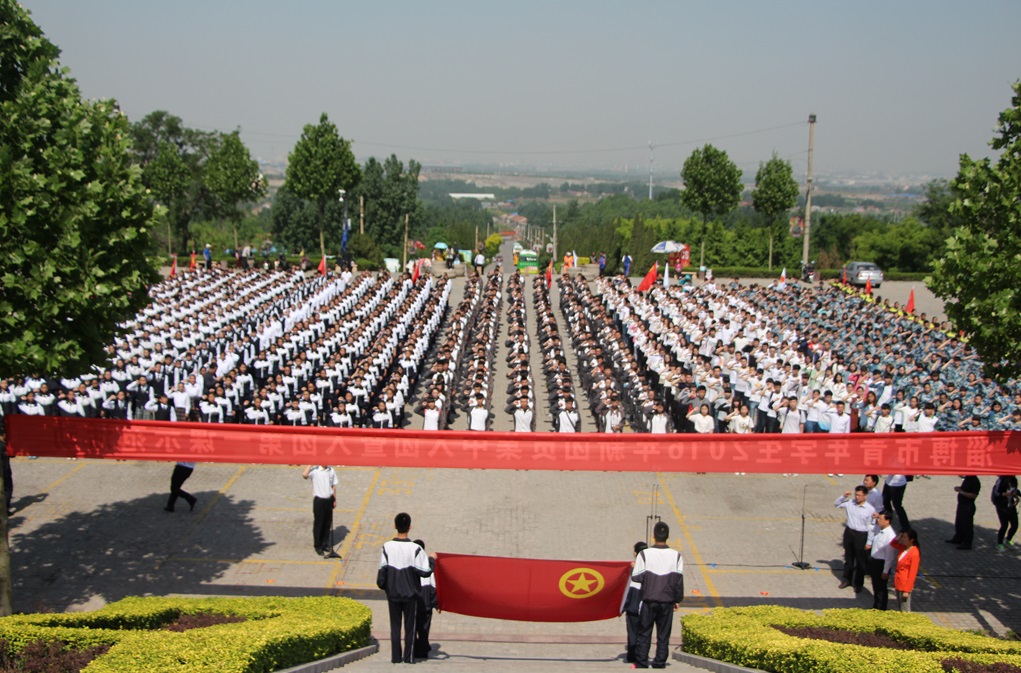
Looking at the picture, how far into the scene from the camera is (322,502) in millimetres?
12430

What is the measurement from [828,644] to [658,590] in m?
1.53

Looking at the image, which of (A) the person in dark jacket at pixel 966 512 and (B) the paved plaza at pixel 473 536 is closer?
(B) the paved plaza at pixel 473 536

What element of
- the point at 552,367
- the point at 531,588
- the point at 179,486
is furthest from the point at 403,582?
the point at 552,367

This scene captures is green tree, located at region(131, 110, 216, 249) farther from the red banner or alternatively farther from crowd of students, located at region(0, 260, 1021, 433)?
the red banner

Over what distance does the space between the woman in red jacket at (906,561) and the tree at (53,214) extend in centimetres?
866

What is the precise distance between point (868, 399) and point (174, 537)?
12.0m

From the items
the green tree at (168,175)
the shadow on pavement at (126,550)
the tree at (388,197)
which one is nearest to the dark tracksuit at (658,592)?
the shadow on pavement at (126,550)

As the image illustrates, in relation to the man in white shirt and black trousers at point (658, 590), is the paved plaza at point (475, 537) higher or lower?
lower

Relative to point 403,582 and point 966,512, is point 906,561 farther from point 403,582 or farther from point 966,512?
point 403,582

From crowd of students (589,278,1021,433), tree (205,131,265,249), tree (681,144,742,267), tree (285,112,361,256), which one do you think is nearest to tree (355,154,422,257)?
Result: tree (205,131,265,249)

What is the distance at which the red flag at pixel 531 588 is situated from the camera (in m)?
9.37

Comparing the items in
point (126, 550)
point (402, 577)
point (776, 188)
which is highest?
point (776, 188)

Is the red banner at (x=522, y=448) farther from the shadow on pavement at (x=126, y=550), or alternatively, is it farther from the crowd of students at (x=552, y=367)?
the shadow on pavement at (x=126, y=550)

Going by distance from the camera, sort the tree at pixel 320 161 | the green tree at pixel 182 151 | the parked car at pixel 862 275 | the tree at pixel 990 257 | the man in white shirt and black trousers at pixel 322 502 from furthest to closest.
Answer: the green tree at pixel 182 151, the tree at pixel 320 161, the parked car at pixel 862 275, the man in white shirt and black trousers at pixel 322 502, the tree at pixel 990 257
